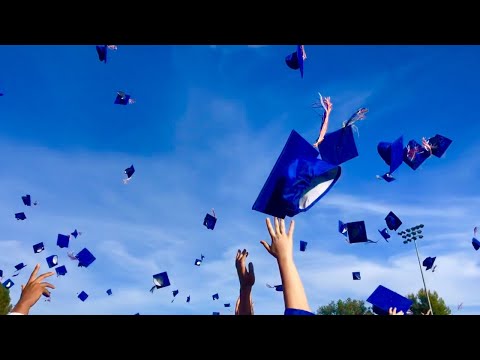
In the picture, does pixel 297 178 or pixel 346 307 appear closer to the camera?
pixel 297 178

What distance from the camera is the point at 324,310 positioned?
47844mm

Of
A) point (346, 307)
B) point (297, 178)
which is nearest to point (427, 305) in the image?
point (346, 307)

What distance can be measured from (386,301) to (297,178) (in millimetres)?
1127

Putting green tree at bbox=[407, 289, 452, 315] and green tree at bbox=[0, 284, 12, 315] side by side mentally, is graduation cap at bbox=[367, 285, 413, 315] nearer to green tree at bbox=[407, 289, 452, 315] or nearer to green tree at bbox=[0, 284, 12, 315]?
green tree at bbox=[0, 284, 12, 315]

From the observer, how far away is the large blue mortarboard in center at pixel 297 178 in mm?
2086

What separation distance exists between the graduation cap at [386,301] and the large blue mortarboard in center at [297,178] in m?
0.89

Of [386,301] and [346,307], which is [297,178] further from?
[346,307]

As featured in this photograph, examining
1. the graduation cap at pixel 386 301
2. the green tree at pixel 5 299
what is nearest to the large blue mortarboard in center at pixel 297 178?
the graduation cap at pixel 386 301

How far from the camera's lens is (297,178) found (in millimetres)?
2139

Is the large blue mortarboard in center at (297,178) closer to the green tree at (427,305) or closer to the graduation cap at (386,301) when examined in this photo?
the graduation cap at (386,301)

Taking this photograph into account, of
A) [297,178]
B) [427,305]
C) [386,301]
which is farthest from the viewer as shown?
[427,305]
